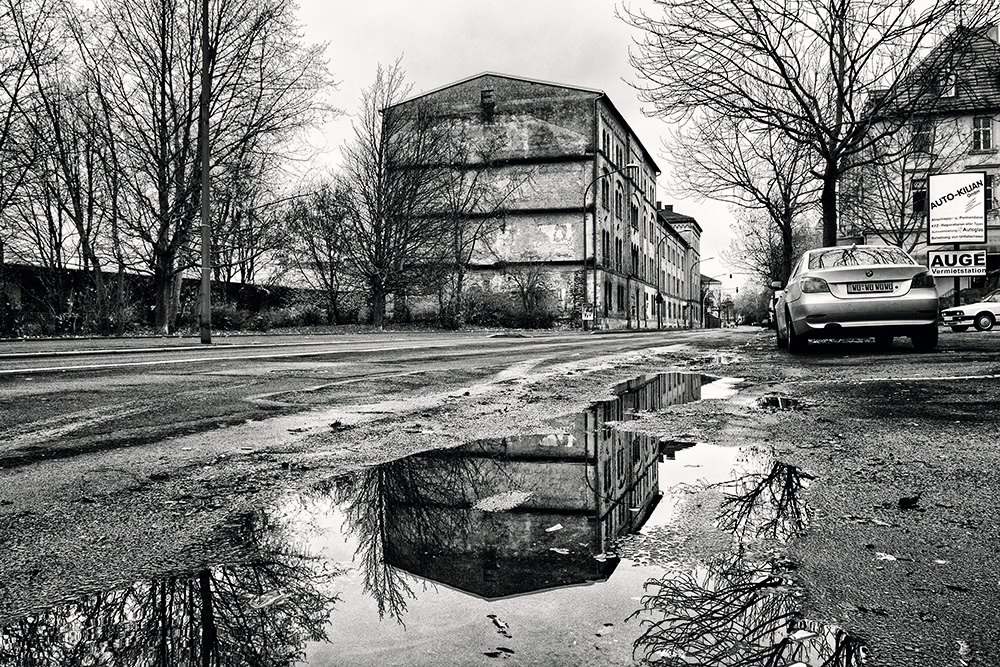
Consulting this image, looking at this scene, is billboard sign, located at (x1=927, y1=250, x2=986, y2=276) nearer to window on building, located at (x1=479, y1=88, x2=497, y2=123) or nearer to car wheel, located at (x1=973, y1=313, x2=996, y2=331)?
car wheel, located at (x1=973, y1=313, x2=996, y2=331)

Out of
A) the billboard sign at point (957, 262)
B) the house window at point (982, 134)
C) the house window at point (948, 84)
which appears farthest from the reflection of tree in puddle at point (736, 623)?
the house window at point (982, 134)

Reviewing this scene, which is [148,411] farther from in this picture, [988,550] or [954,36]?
[954,36]

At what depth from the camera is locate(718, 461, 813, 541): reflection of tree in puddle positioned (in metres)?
2.20

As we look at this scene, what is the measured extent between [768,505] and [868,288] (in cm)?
769

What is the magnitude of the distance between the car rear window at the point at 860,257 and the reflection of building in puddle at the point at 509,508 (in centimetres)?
713

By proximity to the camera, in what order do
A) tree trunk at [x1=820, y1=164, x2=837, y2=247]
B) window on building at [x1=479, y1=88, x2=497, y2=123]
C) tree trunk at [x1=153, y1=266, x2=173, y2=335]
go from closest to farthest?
tree trunk at [x1=820, y1=164, x2=837, y2=247] → tree trunk at [x1=153, y1=266, x2=173, y2=335] → window on building at [x1=479, y1=88, x2=497, y2=123]

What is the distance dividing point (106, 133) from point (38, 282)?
16.3 ft

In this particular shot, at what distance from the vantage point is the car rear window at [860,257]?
9.48 metres

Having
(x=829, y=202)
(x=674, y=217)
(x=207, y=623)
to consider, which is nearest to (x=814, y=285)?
(x=829, y=202)

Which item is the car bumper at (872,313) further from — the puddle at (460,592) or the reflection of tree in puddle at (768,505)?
the puddle at (460,592)

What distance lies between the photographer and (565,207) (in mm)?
40781

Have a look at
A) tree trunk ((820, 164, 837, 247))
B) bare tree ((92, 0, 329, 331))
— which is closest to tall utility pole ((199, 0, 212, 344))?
bare tree ((92, 0, 329, 331))

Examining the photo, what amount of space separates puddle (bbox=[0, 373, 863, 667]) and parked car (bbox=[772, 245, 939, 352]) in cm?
714

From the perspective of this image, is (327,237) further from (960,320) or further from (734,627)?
(734,627)
